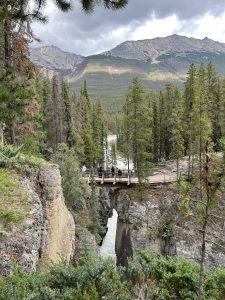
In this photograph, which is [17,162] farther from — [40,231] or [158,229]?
[158,229]

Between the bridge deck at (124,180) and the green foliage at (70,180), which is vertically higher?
the green foliage at (70,180)

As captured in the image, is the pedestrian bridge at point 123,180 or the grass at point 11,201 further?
the pedestrian bridge at point 123,180

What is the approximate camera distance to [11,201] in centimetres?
1100

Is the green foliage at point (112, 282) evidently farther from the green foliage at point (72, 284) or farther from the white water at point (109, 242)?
the white water at point (109, 242)

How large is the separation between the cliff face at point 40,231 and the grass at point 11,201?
0.63ft

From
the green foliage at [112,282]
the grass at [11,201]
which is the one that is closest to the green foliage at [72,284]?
the green foliage at [112,282]

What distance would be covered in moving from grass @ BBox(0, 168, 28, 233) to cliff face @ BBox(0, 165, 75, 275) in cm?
19

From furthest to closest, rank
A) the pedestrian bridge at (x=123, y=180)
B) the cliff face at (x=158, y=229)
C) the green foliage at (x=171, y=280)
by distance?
the pedestrian bridge at (x=123, y=180) → the cliff face at (x=158, y=229) → the green foliage at (x=171, y=280)

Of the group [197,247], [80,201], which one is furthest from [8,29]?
[197,247]

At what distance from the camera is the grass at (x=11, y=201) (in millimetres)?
9953

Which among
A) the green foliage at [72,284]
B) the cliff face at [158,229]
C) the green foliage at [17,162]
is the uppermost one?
the green foliage at [17,162]

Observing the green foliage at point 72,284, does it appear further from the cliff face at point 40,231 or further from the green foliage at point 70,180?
the green foliage at point 70,180

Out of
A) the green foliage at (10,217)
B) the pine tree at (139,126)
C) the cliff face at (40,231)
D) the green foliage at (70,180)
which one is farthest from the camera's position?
the pine tree at (139,126)

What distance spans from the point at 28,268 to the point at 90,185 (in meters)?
24.2
